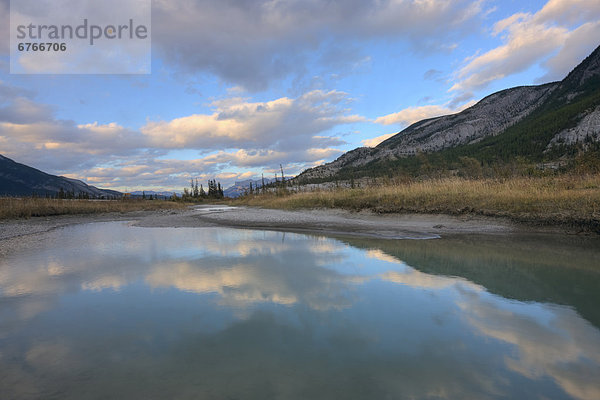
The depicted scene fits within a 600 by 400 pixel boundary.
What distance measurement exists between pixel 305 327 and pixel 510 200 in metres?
16.9

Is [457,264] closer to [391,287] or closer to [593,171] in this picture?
[391,287]

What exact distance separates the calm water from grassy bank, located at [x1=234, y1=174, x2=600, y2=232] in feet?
13.6

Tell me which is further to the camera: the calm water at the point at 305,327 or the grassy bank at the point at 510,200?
A: the grassy bank at the point at 510,200

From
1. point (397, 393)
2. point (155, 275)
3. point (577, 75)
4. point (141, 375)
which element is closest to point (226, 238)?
point (155, 275)

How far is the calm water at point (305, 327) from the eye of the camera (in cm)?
372

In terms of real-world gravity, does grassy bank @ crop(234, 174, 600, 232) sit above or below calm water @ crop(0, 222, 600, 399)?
above

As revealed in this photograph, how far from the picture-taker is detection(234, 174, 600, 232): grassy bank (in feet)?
46.3

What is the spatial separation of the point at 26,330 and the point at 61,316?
685 mm

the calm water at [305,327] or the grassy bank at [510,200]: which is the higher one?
the grassy bank at [510,200]

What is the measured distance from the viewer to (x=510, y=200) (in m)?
17.0

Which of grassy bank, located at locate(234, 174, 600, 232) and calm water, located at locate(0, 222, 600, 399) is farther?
grassy bank, located at locate(234, 174, 600, 232)

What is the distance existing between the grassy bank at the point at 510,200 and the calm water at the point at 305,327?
4159 millimetres

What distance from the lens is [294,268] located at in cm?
969

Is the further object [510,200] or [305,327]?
[510,200]
